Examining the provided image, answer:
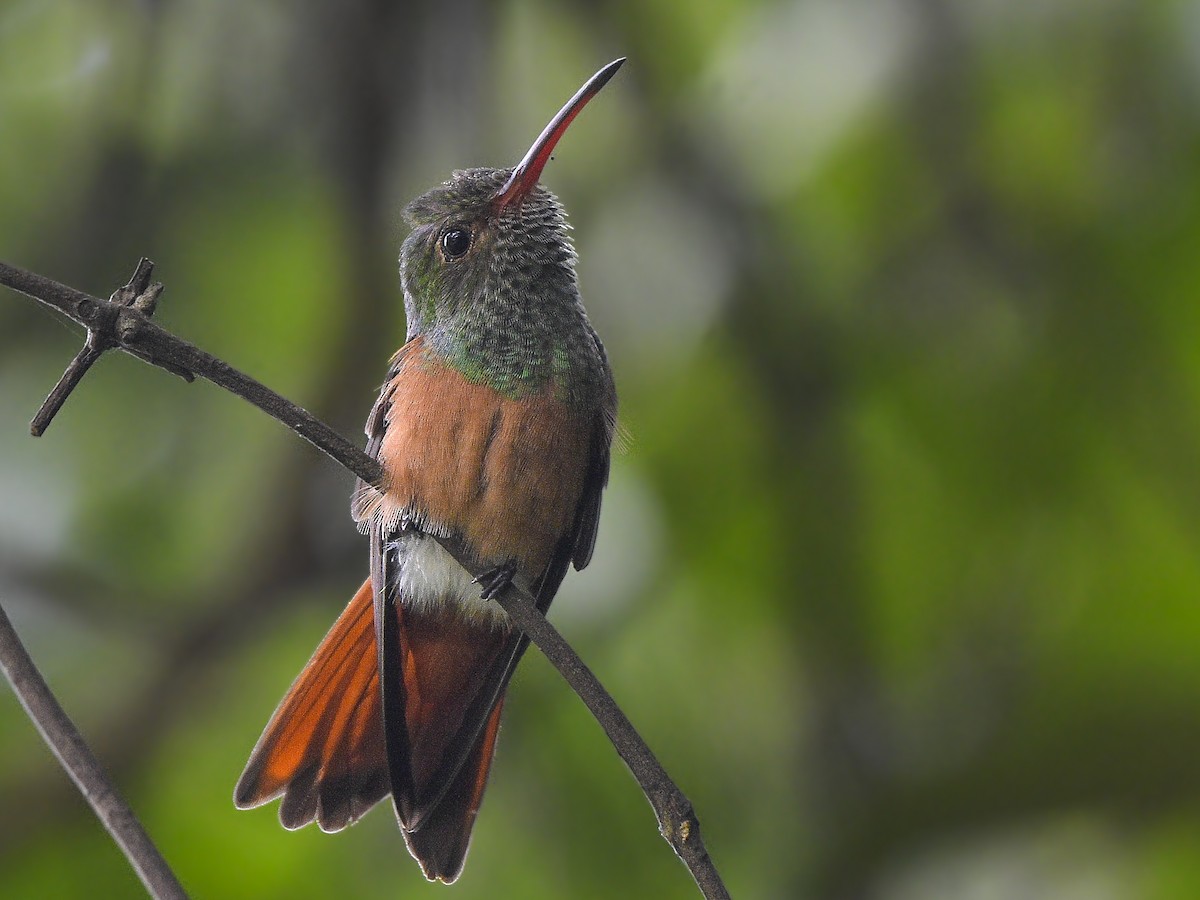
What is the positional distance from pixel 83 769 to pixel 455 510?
157 cm

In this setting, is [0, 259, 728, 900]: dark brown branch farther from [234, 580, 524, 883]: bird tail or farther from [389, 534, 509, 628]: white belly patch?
[389, 534, 509, 628]: white belly patch

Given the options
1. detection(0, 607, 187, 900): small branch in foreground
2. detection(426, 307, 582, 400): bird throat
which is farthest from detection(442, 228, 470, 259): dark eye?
detection(0, 607, 187, 900): small branch in foreground

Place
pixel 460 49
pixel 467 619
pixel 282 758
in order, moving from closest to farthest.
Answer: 1. pixel 282 758
2. pixel 467 619
3. pixel 460 49

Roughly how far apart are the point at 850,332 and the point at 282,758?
1.92 m

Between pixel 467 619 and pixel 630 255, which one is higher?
→ pixel 630 255

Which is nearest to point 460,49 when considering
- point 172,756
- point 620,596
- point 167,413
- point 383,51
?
point 383,51

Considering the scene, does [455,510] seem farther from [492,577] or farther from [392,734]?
[392,734]

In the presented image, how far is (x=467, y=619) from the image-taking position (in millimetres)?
3148

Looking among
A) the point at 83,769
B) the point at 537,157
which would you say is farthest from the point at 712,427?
the point at 83,769

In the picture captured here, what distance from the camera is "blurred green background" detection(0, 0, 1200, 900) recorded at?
340 cm

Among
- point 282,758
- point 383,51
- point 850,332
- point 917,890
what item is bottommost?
point 917,890

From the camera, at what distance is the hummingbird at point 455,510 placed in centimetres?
264


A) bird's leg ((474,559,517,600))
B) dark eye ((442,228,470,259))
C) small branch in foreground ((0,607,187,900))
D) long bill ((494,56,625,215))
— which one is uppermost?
long bill ((494,56,625,215))

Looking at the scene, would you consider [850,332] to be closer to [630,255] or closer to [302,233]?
[630,255]
